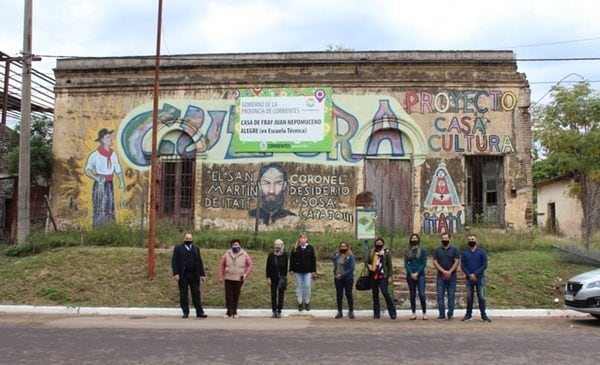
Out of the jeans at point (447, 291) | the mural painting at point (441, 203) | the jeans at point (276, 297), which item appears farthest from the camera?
the mural painting at point (441, 203)

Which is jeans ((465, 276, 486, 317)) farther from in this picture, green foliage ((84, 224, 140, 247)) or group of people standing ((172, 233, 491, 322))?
green foliage ((84, 224, 140, 247))

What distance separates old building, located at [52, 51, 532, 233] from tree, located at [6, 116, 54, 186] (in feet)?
→ 5.18

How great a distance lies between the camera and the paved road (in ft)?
24.0

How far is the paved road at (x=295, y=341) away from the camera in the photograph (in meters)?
7.32

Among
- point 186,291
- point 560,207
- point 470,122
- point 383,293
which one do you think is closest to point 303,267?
point 383,293

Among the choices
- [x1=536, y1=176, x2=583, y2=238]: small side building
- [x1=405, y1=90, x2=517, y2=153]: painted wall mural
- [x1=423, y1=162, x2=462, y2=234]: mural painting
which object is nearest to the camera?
[x1=423, y1=162, x2=462, y2=234]: mural painting

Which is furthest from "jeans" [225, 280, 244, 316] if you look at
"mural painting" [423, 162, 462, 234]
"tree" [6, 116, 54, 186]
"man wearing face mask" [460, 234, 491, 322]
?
"tree" [6, 116, 54, 186]

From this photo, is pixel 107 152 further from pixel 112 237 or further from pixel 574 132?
pixel 574 132

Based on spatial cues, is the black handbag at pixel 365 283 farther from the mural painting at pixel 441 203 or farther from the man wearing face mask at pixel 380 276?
the mural painting at pixel 441 203

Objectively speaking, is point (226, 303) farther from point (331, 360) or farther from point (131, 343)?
point (331, 360)

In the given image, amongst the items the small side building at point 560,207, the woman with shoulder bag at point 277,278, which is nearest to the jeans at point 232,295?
the woman with shoulder bag at point 277,278

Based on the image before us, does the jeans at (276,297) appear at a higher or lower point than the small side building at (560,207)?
lower

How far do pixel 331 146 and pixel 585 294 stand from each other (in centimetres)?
987

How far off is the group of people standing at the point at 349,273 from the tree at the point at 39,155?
1048 centimetres
